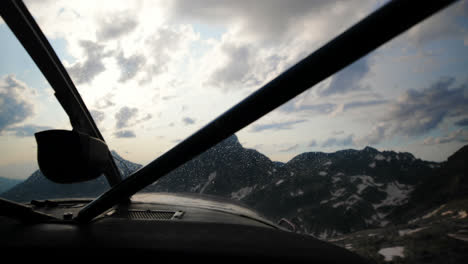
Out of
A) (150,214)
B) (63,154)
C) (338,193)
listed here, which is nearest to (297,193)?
(338,193)

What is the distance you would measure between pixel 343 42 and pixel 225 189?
18363 centimetres

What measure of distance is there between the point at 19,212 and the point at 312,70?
2.08 m

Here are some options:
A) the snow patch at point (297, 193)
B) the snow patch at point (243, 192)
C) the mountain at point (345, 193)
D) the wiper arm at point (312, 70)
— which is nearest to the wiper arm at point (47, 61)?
the wiper arm at point (312, 70)

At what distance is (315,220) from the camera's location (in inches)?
5084

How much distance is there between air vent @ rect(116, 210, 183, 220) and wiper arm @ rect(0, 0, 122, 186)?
0.87m

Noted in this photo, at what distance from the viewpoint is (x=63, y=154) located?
1.17m

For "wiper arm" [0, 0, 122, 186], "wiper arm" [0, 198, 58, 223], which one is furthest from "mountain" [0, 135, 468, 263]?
"wiper arm" [0, 198, 58, 223]

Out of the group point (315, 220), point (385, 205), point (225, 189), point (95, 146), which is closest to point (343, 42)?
point (95, 146)

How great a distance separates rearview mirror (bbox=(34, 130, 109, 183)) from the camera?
3.82 feet

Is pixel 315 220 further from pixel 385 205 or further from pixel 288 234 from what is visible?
pixel 288 234

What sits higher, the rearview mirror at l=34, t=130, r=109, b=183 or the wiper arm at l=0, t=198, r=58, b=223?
the rearview mirror at l=34, t=130, r=109, b=183

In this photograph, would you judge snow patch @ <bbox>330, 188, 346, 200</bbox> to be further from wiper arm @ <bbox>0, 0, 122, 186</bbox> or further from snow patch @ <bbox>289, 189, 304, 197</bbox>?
wiper arm @ <bbox>0, 0, 122, 186</bbox>

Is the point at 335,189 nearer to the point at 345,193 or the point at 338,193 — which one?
the point at 338,193

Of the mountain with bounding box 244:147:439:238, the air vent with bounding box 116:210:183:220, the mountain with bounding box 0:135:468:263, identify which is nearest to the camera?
the air vent with bounding box 116:210:183:220
